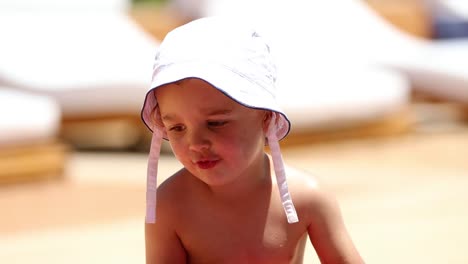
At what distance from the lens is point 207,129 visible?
167cm

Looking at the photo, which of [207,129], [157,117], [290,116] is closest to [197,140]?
[207,129]

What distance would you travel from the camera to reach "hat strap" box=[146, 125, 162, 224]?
177cm

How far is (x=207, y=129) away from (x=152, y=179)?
0.54ft

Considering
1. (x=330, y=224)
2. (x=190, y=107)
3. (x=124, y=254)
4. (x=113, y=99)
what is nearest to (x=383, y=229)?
(x=124, y=254)

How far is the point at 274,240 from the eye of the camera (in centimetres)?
182

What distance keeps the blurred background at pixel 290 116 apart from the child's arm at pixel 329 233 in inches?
29.9

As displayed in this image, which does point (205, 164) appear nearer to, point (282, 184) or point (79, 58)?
point (282, 184)

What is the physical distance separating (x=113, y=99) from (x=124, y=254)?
81.5 inches

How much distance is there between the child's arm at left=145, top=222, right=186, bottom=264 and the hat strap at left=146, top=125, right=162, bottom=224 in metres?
0.04

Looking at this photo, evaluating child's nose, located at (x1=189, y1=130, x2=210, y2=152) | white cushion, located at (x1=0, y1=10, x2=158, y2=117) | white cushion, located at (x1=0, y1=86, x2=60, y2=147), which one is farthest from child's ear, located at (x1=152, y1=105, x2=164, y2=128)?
white cushion, located at (x1=0, y1=10, x2=158, y2=117)

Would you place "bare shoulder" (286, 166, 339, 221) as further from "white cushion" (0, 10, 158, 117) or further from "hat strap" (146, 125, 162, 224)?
"white cushion" (0, 10, 158, 117)

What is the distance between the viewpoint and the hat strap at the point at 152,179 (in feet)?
5.82

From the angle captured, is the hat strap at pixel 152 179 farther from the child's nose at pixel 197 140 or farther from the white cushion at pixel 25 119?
the white cushion at pixel 25 119

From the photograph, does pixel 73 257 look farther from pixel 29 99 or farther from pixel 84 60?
pixel 84 60
